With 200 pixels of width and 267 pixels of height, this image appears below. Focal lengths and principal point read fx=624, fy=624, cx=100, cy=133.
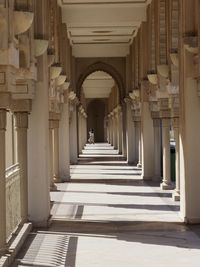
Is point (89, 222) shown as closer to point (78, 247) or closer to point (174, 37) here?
point (78, 247)

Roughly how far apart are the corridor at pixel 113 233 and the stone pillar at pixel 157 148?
1.77 m

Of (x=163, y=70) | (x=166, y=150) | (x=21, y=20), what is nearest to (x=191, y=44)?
(x=21, y=20)

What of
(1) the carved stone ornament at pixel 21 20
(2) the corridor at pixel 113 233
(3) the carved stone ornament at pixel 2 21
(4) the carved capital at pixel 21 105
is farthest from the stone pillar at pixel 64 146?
(3) the carved stone ornament at pixel 2 21

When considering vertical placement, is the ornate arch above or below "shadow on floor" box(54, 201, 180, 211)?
above

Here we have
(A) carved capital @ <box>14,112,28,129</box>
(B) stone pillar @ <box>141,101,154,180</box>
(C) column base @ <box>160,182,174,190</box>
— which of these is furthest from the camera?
(B) stone pillar @ <box>141,101,154,180</box>

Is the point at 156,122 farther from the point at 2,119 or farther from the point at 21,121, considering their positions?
the point at 2,119

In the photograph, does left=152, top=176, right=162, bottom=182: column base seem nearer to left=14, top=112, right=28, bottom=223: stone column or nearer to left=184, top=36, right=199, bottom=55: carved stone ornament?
left=184, top=36, right=199, bottom=55: carved stone ornament

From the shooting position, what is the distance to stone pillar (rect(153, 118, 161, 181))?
18859 mm

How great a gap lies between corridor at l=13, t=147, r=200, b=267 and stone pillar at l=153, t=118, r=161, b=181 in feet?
5.80

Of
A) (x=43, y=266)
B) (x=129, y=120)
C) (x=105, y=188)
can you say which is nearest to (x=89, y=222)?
(x=43, y=266)

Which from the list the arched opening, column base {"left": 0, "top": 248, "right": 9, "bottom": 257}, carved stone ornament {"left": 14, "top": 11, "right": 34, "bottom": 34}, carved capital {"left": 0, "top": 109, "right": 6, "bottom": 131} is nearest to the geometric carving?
carved capital {"left": 0, "top": 109, "right": 6, "bottom": 131}

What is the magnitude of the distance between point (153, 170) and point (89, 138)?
4029cm

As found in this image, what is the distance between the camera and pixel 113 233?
1047 centimetres

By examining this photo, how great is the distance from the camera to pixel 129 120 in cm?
2662
